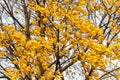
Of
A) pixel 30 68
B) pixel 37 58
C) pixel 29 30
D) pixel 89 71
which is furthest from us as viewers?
pixel 29 30

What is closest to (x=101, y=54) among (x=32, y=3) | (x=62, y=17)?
(x=62, y=17)

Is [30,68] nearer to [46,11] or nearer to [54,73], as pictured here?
[54,73]

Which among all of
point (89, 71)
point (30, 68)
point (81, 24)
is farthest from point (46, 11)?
point (89, 71)

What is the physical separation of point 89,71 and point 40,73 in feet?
4.74

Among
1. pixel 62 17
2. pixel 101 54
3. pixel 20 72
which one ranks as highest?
pixel 62 17

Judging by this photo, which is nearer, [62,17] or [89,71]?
[62,17]

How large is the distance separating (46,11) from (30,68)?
158cm

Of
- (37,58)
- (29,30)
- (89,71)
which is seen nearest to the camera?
(37,58)

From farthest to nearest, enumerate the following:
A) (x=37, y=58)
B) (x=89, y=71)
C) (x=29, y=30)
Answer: (x=29, y=30) < (x=89, y=71) < (x=37, y=58)

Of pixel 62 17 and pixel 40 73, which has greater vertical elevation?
pixel 62 17

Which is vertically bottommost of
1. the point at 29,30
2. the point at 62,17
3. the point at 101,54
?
the point at 101,54

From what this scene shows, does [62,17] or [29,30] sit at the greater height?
[29,30]

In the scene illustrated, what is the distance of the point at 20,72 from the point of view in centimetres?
873

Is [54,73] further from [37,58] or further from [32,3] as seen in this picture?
[32,3]
